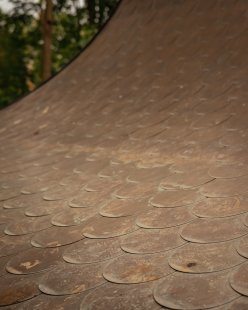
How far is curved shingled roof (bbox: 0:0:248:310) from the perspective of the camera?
1148 millimetres

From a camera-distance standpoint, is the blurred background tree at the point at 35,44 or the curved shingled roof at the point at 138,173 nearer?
the curved shingled roof at the point at 138,173

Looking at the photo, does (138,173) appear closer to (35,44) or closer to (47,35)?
(47,35)

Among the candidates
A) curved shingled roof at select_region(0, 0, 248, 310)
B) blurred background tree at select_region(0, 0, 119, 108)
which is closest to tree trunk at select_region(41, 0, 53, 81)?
blurred background tree at select_region(0, 0, 119, 108)

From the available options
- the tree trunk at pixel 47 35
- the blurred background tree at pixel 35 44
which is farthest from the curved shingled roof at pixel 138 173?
the blurred background tree at pixel 35 44

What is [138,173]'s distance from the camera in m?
2.10

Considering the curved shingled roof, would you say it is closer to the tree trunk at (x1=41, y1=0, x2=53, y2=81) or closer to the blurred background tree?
the tree trunk at (x1=41, y1=0, x2=53, y2=81)

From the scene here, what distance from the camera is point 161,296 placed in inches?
40.8

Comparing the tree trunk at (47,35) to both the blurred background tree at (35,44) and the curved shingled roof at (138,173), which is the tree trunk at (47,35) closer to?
the blurred background tree at (35,44)

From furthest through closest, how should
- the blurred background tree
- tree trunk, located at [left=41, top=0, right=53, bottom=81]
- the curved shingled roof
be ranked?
the blurred background tree → tree trunk, located at [left=41, top=0, right=53, bottom=81] → the curved shingled roof

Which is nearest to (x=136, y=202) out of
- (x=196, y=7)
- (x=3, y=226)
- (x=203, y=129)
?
(x=3, y=226)

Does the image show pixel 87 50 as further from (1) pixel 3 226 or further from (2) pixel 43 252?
(2) pixel 43 252

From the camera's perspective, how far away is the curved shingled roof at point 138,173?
115cm

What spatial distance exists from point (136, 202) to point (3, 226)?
65 cm

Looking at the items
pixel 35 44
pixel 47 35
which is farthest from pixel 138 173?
pixel 35 44
